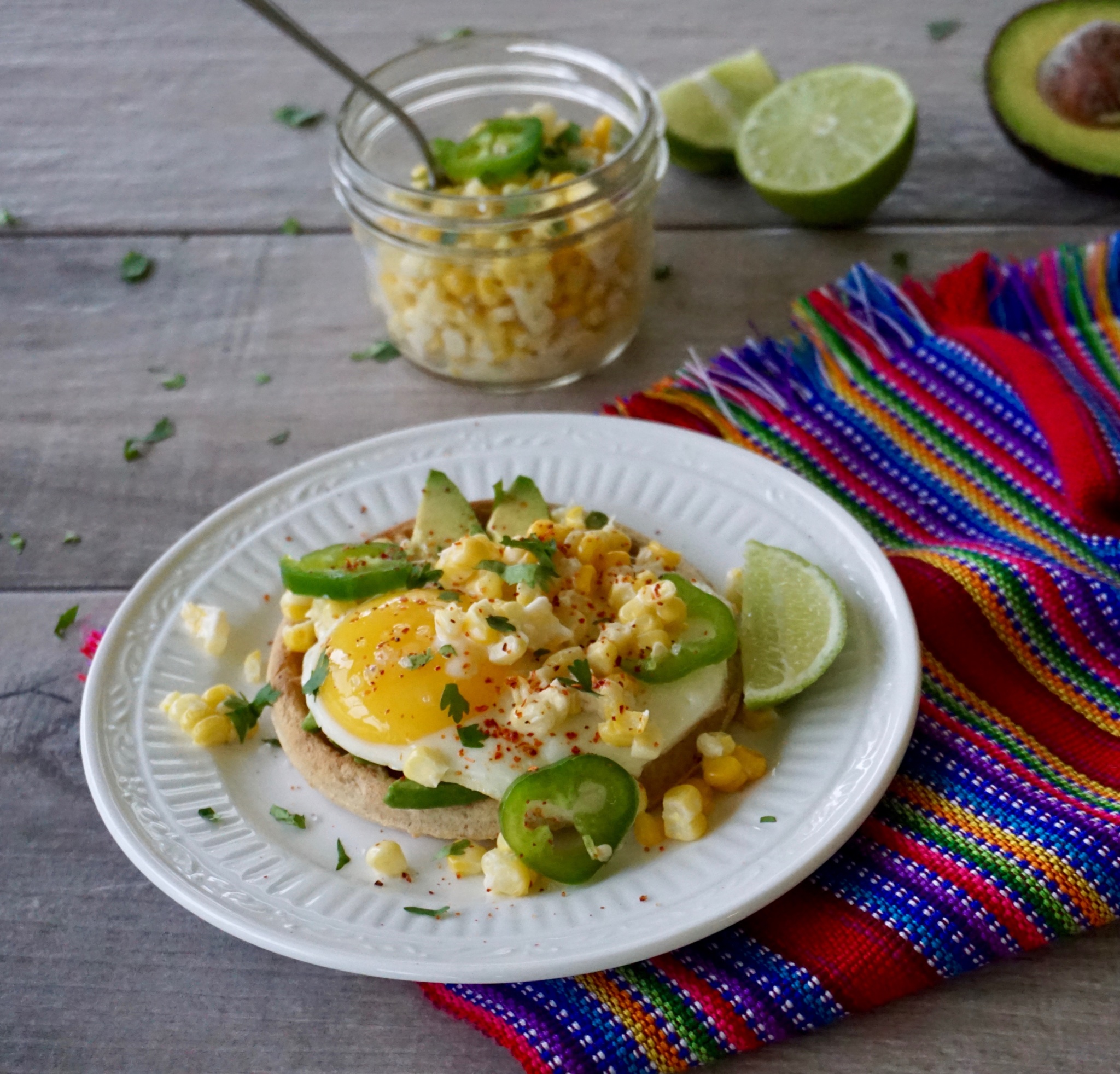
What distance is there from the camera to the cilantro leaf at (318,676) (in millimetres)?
2928

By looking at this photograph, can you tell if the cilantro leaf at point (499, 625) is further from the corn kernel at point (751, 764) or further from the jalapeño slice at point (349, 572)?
the corn kernel at point (751, 764)

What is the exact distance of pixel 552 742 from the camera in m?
2.73

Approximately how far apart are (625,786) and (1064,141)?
330 centimetres

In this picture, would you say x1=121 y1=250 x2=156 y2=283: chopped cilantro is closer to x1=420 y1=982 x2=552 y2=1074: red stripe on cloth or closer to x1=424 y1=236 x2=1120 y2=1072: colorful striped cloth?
x1=424 y1=236 x2=1120 y2=1072: colorful striped cloth

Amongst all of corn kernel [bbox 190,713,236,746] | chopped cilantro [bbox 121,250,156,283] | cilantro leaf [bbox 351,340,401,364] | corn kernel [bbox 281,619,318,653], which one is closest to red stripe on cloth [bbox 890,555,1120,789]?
corn kernel [bbox 281,619,318,653]

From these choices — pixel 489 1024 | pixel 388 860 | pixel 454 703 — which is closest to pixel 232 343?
pixel 454 703

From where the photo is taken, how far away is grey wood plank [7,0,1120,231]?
16.5 feet

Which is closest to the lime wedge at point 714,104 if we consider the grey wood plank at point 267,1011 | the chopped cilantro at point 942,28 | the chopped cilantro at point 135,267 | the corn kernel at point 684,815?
the chopped cilantro at point 942,28

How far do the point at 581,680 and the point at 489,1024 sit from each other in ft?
2.33

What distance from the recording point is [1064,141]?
4.75 meters

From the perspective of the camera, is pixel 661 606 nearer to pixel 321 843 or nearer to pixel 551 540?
pixel 551 540

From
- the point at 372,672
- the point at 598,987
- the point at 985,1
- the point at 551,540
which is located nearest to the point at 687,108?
the point at 985,1

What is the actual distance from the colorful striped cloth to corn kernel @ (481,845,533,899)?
0.65 ft

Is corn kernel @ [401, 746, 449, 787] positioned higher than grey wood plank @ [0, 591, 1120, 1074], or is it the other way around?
corn kernel @ [401, 746, 449, 787]
